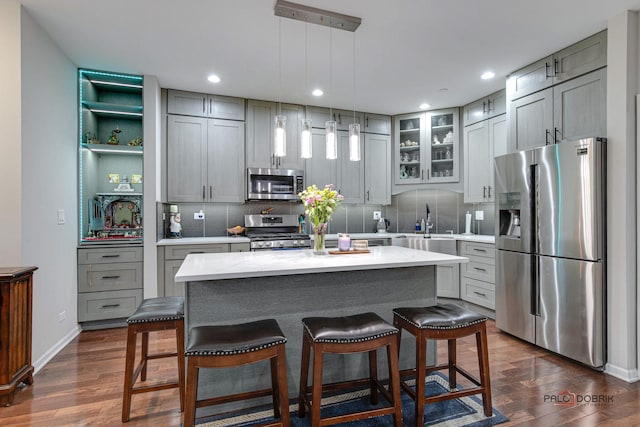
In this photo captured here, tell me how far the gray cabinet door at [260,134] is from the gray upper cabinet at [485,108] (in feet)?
8.54

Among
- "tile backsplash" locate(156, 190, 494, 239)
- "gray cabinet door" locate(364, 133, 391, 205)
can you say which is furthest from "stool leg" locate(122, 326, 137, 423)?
"gray cabinet door" locate(364, 133, 391, 205)

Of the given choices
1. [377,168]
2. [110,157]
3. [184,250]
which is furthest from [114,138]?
[377,168]

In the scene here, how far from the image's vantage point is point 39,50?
106 inches

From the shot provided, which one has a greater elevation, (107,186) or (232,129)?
(232,129)

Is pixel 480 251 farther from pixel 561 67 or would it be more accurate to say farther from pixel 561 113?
pixel 561 67

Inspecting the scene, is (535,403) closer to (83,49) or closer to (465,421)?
(465,421)

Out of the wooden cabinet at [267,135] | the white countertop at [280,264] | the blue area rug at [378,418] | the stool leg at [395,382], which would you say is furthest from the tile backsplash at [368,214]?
the stool leg at [395,382]

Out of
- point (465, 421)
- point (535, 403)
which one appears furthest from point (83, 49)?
point (535, 403)

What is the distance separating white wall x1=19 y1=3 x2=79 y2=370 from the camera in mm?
2529

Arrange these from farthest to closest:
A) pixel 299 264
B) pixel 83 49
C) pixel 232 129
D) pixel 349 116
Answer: pixel 349 116 < pixel 232 129 < pixel 83 49 < pixel 299 264

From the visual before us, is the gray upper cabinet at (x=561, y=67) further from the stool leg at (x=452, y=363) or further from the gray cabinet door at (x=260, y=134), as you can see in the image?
the gray cabinet door at (x=260, y=134)

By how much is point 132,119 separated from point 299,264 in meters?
3.23

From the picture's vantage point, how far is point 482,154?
4.24 m

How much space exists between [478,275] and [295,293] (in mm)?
2719
